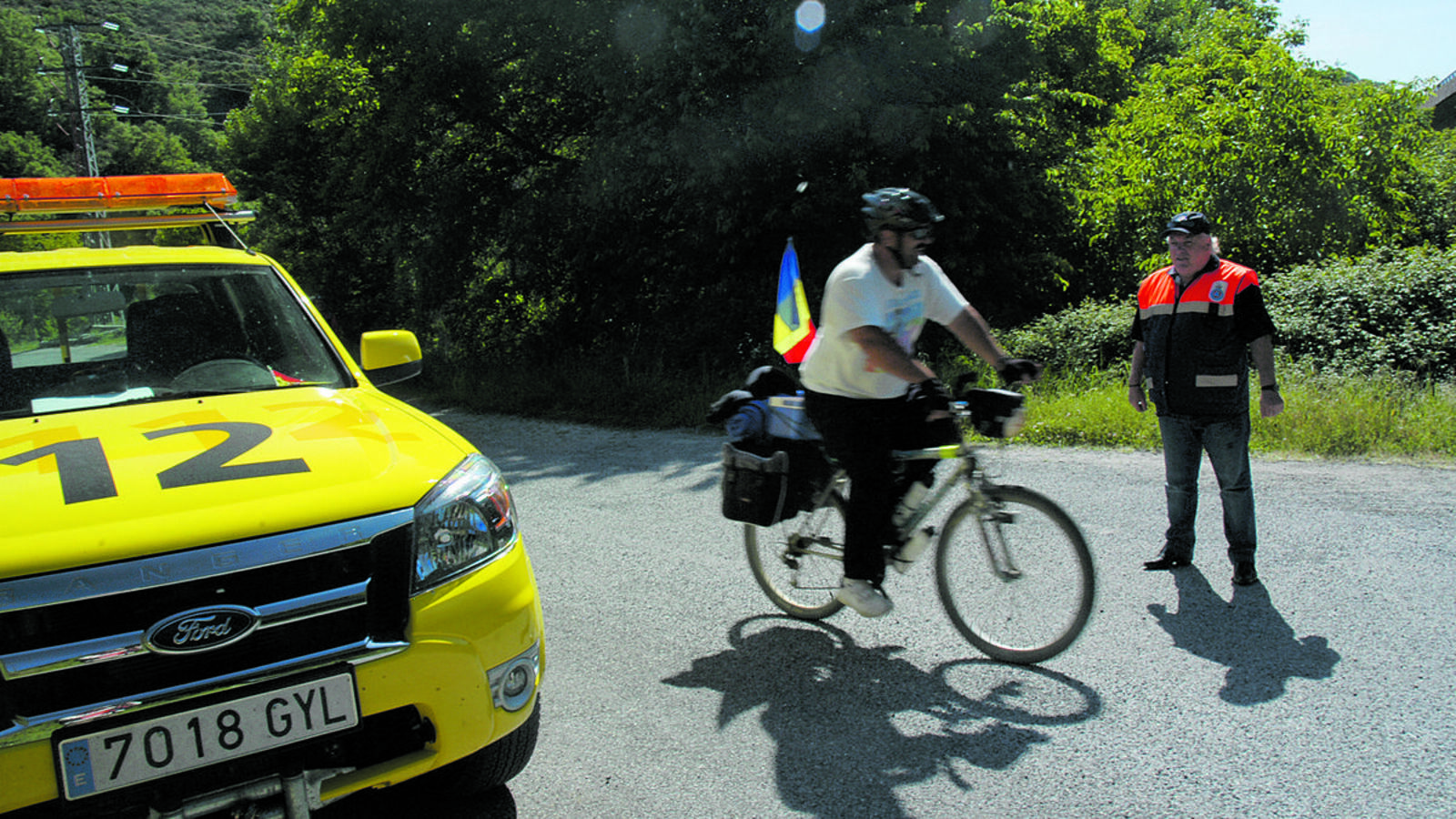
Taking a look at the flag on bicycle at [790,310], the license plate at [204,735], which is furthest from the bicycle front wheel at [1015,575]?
the license plate at [204,735]

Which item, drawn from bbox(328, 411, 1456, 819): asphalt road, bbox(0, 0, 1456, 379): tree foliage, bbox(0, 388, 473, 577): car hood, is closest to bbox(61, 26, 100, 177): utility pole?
bbox(0, 0, 1456, 379): tree foliage

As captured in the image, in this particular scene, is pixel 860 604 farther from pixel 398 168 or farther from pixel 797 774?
pixel 398 168

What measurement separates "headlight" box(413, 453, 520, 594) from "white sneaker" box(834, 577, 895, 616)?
Result: 155 centimetres

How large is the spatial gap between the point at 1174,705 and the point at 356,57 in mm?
15428

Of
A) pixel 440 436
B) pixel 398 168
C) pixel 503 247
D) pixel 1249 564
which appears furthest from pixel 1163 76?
pixel 440 436

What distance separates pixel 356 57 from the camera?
15.3 meters

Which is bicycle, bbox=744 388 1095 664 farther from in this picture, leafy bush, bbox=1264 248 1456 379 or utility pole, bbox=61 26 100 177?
utility pole, bbox=61 26 100 177

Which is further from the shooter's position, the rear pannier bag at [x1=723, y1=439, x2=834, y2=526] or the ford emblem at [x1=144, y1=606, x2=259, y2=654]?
the rear pannier bag at [x1=723, y1=439, x2=834, y2=526]

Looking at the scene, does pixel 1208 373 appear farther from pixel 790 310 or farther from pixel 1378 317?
pixel 1378 317

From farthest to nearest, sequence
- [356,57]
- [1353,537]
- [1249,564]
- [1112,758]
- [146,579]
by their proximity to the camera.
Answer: [356,57]
[1353,537]
[1249,564]
[1112,758]
[146,579]

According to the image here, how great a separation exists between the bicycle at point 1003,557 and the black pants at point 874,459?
74 millimetres

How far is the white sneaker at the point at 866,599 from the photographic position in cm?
391

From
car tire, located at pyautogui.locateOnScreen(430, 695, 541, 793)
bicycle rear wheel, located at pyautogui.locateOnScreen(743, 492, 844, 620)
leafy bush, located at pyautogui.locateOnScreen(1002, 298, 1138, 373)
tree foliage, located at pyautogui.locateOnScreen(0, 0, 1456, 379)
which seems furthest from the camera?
tree foliage, located at pyautogui.locateOnScreen(0, 0, 1456, 379)

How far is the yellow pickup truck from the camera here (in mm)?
2199
